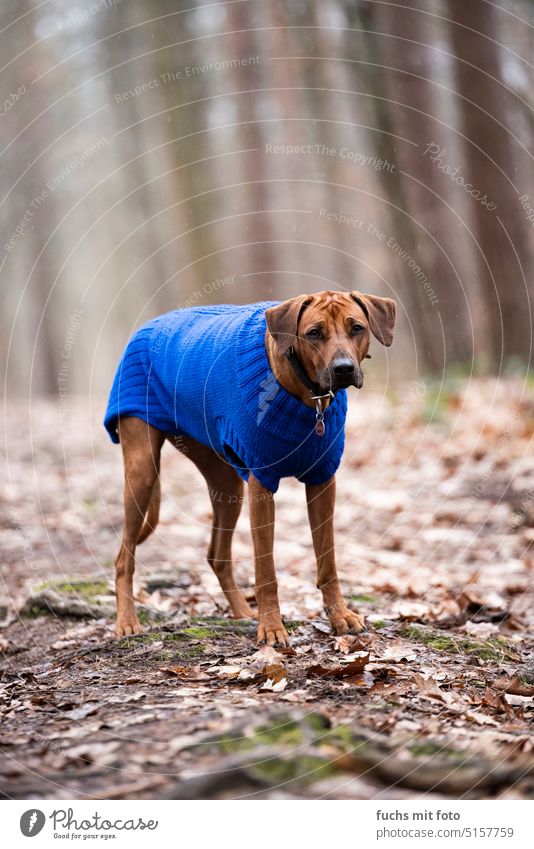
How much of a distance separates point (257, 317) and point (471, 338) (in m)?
10.2

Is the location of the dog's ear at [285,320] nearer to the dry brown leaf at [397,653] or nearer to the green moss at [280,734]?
the dry brown leaf at [397,653]

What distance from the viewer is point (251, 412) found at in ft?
19.5

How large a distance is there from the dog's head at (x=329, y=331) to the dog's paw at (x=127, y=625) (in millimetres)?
2442

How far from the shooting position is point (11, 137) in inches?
599

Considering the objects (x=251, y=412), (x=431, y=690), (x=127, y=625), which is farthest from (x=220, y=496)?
(x=431, y=690)

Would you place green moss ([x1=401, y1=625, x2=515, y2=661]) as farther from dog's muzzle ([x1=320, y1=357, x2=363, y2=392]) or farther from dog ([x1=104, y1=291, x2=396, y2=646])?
dog's muzzle ([x1=320, y1=357, x2=363, y2=392])

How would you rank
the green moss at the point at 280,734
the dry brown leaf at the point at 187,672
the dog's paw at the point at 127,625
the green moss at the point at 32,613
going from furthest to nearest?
the green moss at the point at 32,613
the dog's paw at the point at 127,625
the dry brown leaf at the point at 187,672
the green moss at the point at 280,734

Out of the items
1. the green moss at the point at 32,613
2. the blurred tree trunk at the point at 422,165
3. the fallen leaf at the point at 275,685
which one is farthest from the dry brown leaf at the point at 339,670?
the blurred tree trunk at the point at 422,165

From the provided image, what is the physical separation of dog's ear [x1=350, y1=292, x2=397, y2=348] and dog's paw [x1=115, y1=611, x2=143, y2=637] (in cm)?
285

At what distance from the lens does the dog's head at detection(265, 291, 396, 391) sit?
214 inches

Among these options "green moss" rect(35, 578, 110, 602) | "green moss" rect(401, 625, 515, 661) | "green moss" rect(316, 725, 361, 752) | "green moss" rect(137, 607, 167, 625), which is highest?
"green moss" rect(35, 578, 110, 602)

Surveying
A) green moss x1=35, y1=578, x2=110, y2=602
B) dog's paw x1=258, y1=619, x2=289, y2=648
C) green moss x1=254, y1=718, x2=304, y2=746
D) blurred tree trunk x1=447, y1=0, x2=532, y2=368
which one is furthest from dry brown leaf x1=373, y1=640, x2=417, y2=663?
blurred tree trunk x1=447, y1=0, x2=532, y2=368

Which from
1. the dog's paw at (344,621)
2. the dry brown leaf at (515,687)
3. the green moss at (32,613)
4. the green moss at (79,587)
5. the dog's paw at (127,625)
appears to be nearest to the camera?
the dry brown leaf at (515,687)

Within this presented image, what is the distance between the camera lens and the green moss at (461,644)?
5.89 meters
